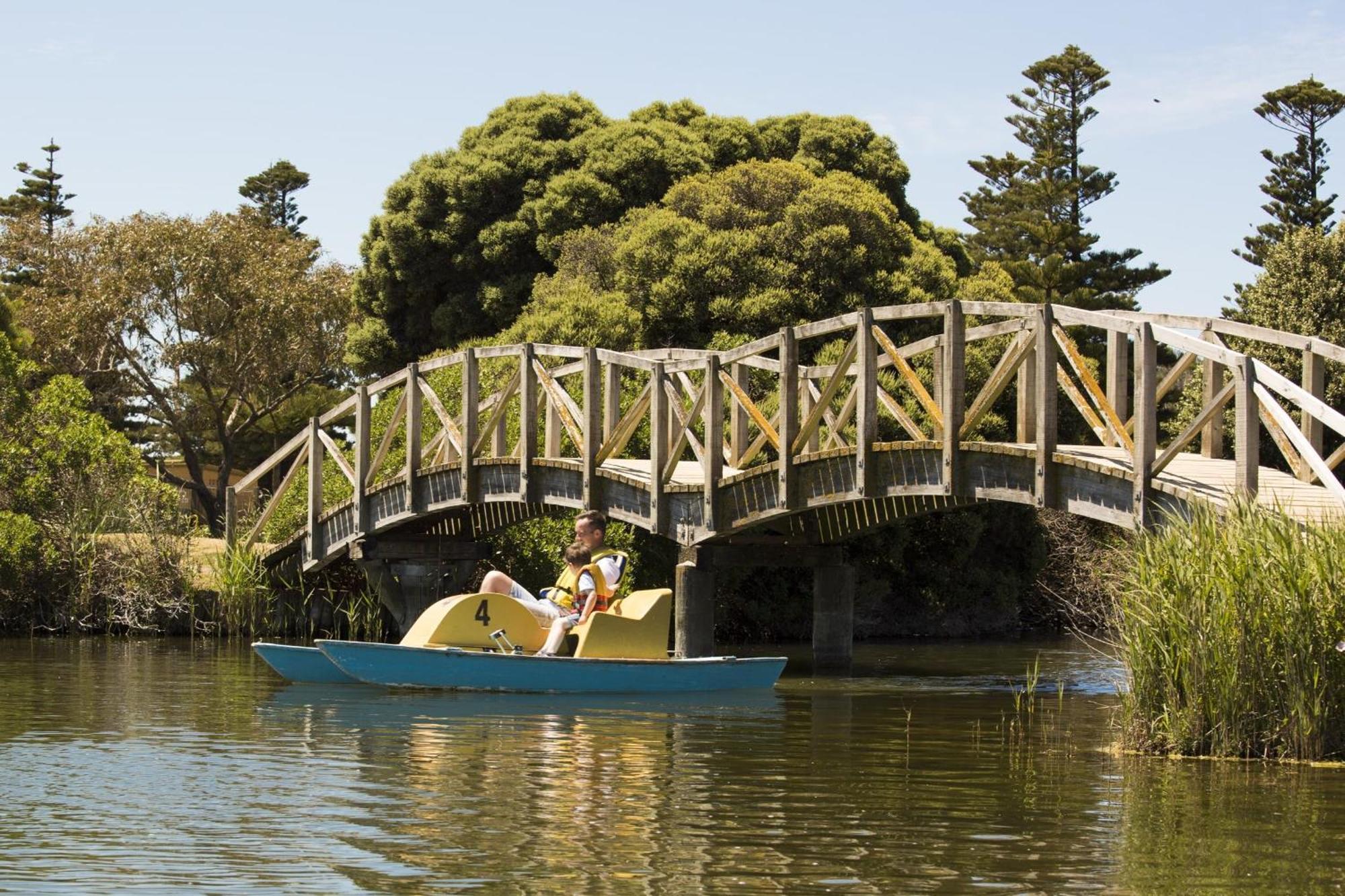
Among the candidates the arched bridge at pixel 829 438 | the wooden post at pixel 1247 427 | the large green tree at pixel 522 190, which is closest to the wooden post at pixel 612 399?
the arched bridge at pixel 829 438

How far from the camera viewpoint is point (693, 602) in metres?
25.1

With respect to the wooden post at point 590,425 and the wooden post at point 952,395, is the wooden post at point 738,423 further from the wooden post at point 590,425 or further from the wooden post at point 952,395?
the wooden post at point 952,395

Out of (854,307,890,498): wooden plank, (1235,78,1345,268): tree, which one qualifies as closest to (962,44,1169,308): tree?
(1235,78,1345,268): tree

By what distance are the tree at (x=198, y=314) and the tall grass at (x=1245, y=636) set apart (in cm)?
3506

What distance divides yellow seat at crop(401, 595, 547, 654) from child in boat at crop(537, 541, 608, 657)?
0.35 metres

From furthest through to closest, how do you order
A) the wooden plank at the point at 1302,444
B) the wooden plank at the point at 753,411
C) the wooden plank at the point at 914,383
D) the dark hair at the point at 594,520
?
the wooden plank at the point at 753,411, the dark hair at the point at 594,520, the wooden plank at the point at 914,383, the wooden plank at the point at 1302,444

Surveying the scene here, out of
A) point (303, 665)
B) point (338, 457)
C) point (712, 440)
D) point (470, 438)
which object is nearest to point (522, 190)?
point (338, 457)

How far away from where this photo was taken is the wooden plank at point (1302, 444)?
55.2 feet

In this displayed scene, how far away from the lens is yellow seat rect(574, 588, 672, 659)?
2203 cm

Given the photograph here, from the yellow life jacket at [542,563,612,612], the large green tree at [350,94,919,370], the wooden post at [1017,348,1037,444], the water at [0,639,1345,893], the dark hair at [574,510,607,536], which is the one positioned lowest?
the water at [0,639,1345,893]

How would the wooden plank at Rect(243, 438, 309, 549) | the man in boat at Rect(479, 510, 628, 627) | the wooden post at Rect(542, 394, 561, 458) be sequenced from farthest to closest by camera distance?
1. the wooden plank at Rect(243, 438, 309, 549)
2. the wooden post at Rect(542, 394, 561, 458)
3. the man in boat at Rect(479, 510, 628, 627)

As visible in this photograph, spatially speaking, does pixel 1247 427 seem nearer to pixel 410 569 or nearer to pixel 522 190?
pixel 410 569

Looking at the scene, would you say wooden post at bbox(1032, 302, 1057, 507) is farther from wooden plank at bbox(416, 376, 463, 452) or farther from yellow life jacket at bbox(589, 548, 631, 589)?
wooden plank at bbox(416, 376, 463, 452)

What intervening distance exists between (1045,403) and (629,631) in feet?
18.1
